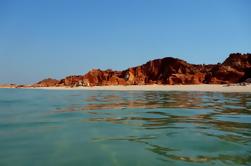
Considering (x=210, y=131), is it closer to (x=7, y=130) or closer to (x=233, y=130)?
(x=233, y=130)

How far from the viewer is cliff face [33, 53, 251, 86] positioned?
153ft

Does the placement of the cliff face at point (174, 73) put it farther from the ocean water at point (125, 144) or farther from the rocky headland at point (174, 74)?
the ocean water at point (125, 144)

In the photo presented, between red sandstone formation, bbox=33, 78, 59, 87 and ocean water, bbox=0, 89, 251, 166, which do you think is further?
red sandstone formation, bbox=33, 78, 59, 87

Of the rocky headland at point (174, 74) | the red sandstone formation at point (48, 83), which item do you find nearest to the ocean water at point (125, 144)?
the rocky headland at point (174, 74)

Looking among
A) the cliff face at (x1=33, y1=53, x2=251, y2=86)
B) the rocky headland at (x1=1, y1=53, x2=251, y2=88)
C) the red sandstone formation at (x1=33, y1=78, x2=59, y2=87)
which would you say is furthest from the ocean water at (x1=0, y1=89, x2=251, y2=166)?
the red sandstone formation at (x1=33, y1=78, x2=59, y2=87)

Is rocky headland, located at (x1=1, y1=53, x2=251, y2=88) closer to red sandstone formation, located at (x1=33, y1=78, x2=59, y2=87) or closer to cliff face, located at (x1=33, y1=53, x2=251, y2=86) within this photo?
cliff face, located at (x1=33, y1=53, x2=251, y2=86)

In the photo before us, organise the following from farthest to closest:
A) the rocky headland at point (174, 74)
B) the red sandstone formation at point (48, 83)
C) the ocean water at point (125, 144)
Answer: the red sandstone formation at point (48, 83) < the rocky headland at point (174, 74) < the ocean water at point (125, 144)

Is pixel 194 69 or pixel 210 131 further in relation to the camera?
pixel 194 69

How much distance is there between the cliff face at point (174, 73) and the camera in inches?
1842

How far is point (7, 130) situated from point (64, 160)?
9.68 ft

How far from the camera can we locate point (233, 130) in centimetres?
655

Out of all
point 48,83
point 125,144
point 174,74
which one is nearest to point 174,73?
point 174,74

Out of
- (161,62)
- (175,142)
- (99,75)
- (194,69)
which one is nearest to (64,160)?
(175,142)

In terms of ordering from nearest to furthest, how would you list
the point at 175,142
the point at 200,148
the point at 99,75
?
the point at 200,148 → the point at 175,142 → the point at 99,75
